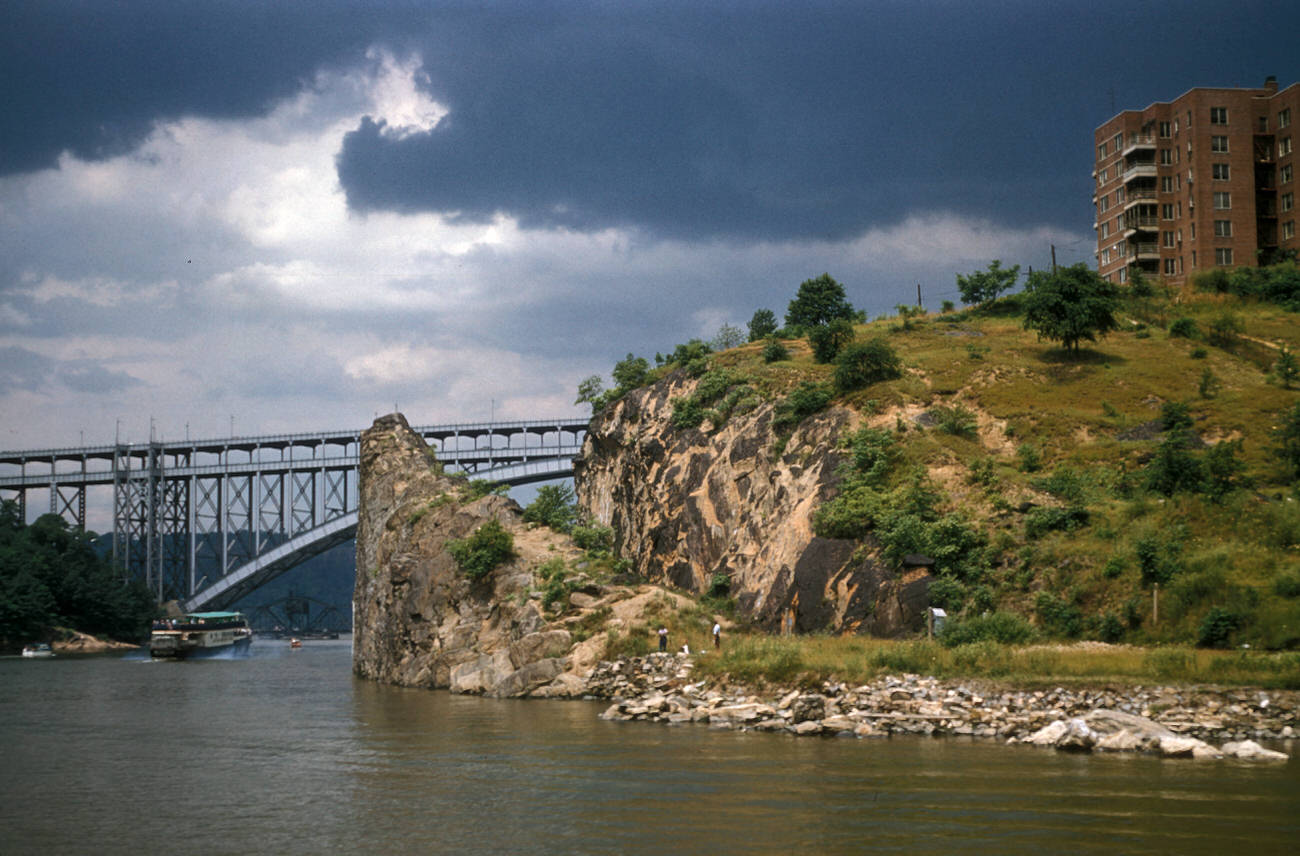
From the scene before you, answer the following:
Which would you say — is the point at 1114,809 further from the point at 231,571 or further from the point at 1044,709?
the point at 231,571

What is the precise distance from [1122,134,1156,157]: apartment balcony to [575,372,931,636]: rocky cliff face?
196 feet

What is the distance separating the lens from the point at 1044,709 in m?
36.6

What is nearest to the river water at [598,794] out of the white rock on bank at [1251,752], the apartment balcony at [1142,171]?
the white rock on bank at [1251,752]

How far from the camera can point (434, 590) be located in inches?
2687

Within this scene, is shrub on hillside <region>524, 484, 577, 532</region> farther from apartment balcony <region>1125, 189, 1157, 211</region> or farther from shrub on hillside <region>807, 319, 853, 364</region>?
apartment balcony <region>1125, 189, 1157, 211</region>

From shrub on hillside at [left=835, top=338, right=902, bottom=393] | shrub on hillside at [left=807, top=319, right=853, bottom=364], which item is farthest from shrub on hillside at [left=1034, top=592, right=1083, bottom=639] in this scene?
shrub on hillside at [left=807, top=319, right=853, bottom=364]

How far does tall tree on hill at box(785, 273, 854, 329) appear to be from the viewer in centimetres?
9362

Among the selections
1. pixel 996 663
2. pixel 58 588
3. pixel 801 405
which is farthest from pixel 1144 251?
pixel 58 588

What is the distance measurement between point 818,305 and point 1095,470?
40290 millimetres

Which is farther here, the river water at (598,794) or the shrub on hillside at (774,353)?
the shrub on hillside at (774,353)

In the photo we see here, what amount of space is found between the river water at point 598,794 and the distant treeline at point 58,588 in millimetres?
83438

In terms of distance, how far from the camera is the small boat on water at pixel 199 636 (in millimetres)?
112750

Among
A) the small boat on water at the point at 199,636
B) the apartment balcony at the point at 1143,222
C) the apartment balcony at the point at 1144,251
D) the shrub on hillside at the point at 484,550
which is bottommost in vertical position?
the small boat on water at the point at 199,636

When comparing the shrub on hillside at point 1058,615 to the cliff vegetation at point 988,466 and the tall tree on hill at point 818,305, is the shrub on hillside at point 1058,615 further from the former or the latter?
the tall tree on hill at point 818,305
